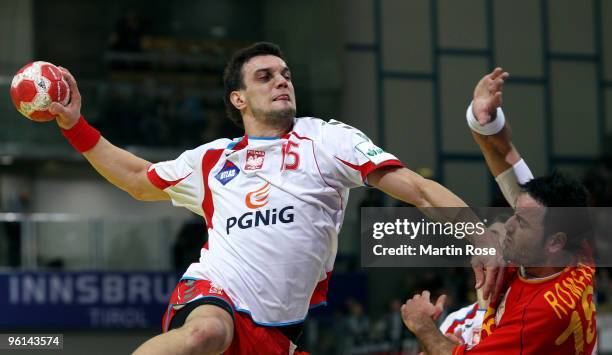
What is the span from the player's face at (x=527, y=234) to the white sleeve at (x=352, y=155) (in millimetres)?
691

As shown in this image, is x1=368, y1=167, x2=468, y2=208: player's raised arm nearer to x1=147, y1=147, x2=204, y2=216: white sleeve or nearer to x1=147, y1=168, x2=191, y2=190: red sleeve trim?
x1=147, y1=147, x2=204, y2=216: white sleeve

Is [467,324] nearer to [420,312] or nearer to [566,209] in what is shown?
[420,312]

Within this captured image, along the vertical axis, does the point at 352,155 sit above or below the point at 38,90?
below

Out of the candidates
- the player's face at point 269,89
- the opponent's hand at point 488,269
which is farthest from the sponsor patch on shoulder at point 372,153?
the opponent's hand at point 488,269

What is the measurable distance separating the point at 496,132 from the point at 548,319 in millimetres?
1230

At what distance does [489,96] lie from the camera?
18.9 ft

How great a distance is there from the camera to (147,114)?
17.5 meters

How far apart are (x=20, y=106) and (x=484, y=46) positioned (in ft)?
56.8

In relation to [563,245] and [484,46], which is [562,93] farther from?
[563,245]

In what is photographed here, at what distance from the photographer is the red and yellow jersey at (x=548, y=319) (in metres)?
5.21

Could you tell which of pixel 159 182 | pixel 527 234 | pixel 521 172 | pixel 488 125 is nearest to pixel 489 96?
pixel 488 125

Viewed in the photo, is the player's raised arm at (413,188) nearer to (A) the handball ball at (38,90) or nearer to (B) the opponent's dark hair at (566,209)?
(B) the opponent's dark hair at (566,209)

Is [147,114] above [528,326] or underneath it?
above

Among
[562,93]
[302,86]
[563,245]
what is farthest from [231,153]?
[562,93]
